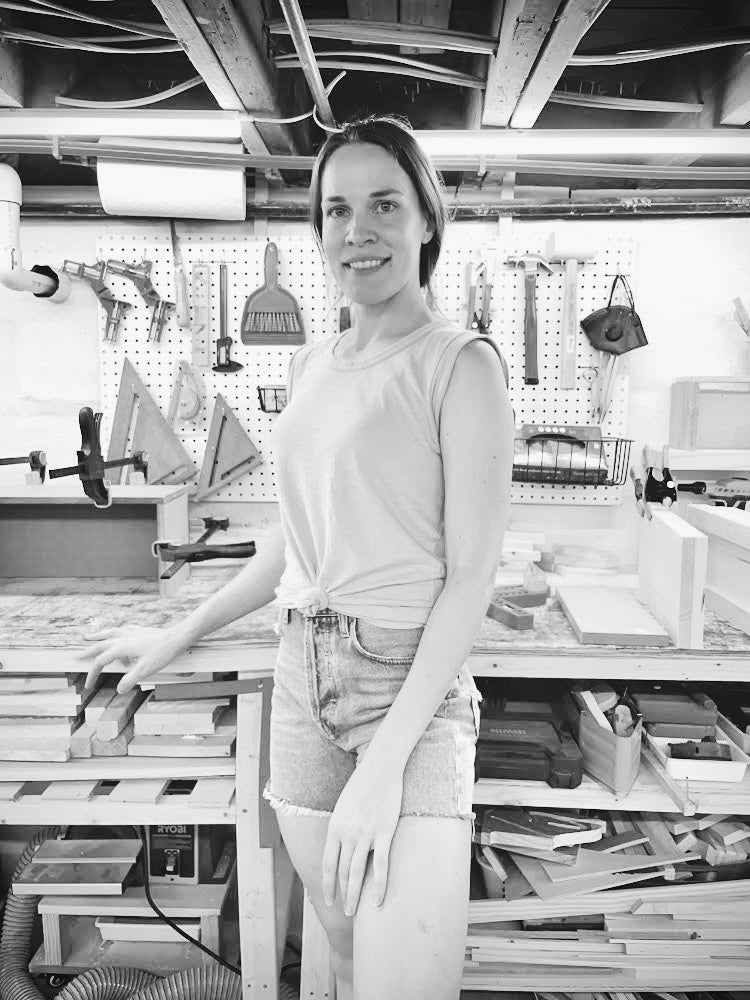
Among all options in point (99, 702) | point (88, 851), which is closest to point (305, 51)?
point (99, 702)

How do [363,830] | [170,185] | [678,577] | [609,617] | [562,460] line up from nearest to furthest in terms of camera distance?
[363,830]
[678,577]
[609,617]
[170,185]
[562,460]

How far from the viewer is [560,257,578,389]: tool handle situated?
6.58 ft

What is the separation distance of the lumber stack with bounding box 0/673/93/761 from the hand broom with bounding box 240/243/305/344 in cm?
105

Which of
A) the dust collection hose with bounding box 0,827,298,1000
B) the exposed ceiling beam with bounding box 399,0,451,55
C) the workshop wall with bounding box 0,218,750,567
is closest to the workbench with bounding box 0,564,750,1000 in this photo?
the dust collection hose with bounding box 0,827,298,1000

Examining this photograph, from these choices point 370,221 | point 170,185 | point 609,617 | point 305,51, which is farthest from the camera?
point 170,185

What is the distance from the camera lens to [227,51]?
136cm

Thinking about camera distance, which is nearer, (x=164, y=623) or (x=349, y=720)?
(x=349, y=720)

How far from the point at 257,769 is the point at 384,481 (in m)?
0.78

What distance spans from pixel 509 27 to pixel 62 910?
2.03 meters

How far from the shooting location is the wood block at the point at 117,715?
1.51 metres

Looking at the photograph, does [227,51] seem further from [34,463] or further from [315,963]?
[315,963]

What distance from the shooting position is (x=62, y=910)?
164cm

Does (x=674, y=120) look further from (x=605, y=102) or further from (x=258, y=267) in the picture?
(x=258, y=267)

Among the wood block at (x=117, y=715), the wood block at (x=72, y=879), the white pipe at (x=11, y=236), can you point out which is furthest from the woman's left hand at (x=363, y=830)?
the white pipe at (x=11, y=236)
